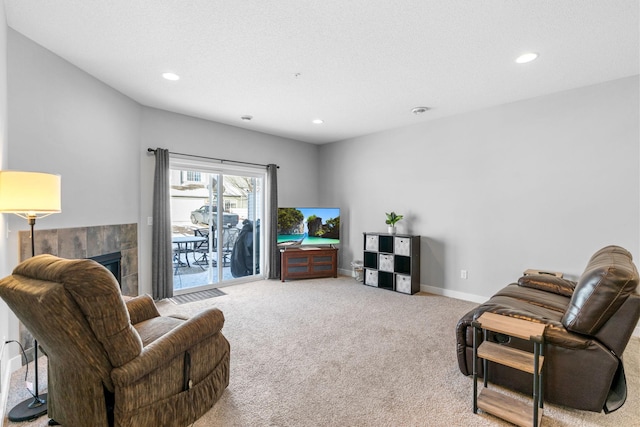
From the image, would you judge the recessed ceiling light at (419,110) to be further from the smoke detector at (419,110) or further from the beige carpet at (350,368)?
the beige carpet at (350,368)

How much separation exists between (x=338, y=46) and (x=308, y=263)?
3750mm

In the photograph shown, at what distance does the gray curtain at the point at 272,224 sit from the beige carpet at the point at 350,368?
1277 mm

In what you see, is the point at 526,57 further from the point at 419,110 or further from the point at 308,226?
the point at 308,226

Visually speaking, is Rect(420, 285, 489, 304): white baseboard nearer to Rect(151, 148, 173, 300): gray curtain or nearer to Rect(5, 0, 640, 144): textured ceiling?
Rect(5, 0, 640, 144): textured ceiling

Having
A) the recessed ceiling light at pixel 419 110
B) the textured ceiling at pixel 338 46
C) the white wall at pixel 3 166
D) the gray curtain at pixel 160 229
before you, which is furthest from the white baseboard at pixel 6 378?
the recessed ceiling light at pixel 419 110

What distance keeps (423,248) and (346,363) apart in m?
2.76

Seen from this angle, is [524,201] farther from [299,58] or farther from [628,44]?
[299,58]

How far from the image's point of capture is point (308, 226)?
5641mm

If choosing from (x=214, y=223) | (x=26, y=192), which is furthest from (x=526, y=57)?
(x=214, y=223)

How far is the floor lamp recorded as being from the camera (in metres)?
1.78

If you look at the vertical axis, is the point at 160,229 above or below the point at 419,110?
below

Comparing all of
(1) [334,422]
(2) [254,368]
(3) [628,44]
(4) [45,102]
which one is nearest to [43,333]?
(2) [254,368]

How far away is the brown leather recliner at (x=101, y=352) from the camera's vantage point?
1324mm

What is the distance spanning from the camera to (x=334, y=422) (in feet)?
6.08
